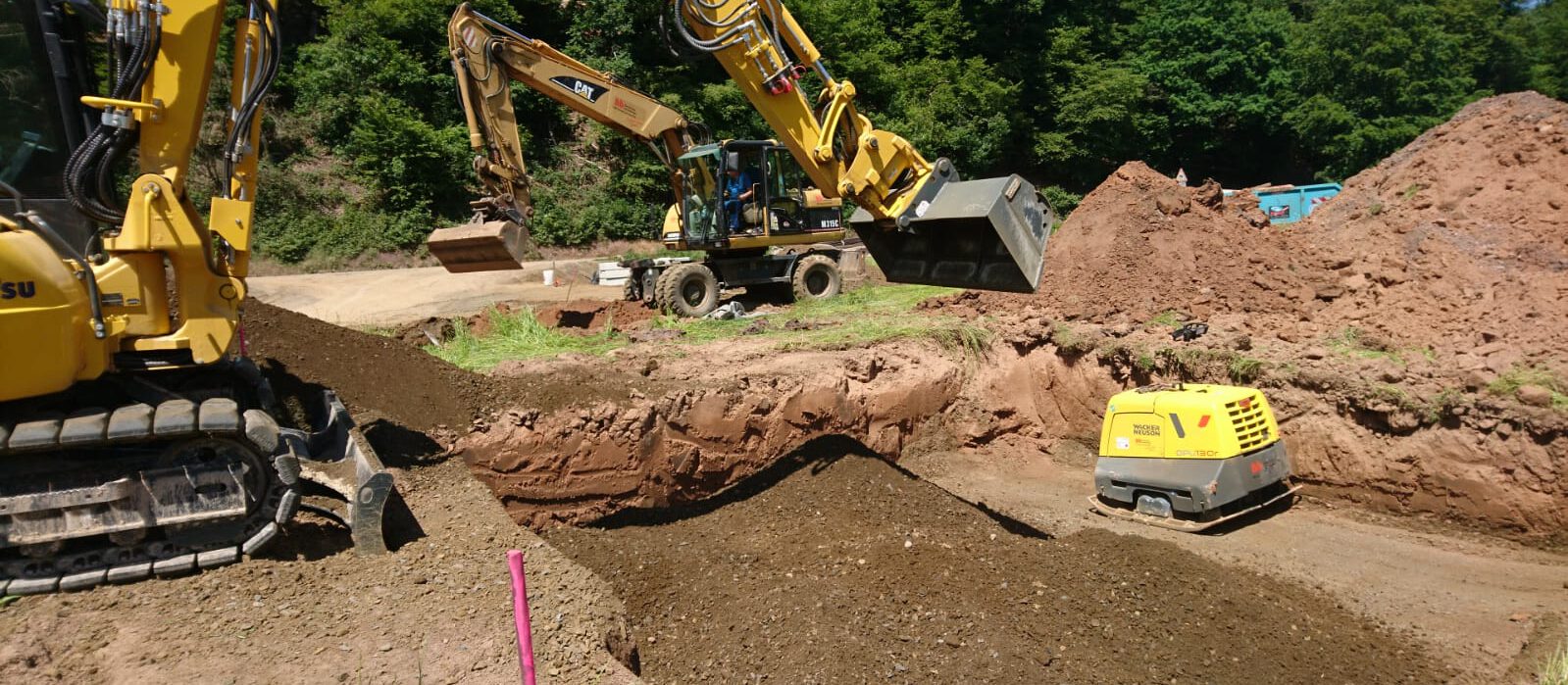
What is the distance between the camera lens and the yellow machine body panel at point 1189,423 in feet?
22.3

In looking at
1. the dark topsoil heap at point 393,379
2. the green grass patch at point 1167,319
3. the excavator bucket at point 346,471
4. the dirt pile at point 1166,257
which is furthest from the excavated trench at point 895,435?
the dirt pile at point 1166,257

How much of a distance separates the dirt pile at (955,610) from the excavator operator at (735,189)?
666 cm

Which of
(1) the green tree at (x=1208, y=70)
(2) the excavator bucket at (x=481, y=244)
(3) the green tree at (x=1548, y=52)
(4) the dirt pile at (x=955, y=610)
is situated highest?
(3) the green tree at (x=1548, y=52)

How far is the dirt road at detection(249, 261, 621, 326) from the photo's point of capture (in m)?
14.6

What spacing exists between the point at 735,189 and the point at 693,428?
A: 5561 millimetres

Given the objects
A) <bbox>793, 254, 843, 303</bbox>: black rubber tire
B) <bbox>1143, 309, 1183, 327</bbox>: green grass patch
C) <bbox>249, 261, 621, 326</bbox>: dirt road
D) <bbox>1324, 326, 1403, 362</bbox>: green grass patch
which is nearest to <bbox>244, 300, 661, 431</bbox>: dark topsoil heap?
<bbox>249, 261, 621, 326</bbox>: dirt road

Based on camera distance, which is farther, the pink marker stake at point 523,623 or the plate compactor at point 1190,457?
the plate compactor at point 1190,457

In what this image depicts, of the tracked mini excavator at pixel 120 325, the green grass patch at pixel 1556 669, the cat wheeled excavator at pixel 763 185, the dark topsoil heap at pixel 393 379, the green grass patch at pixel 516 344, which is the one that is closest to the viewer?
the green grass patch at pixel 1556 669

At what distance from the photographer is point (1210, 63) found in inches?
1384

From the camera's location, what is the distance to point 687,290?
12930 millimetres

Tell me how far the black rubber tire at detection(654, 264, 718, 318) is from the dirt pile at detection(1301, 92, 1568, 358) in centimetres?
793

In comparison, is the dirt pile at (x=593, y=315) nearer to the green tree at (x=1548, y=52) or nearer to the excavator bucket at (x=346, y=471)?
the excavator bucket at (x=346, y=471)

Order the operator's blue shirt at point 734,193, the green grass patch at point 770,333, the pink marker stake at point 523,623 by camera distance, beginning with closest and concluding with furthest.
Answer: the pink marker stake at point 523,623 → the green grass patch at point 770,333 → the operator's blue shirt at point 734,193

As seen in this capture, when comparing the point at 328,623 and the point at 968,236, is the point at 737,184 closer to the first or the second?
the point at 968,236
